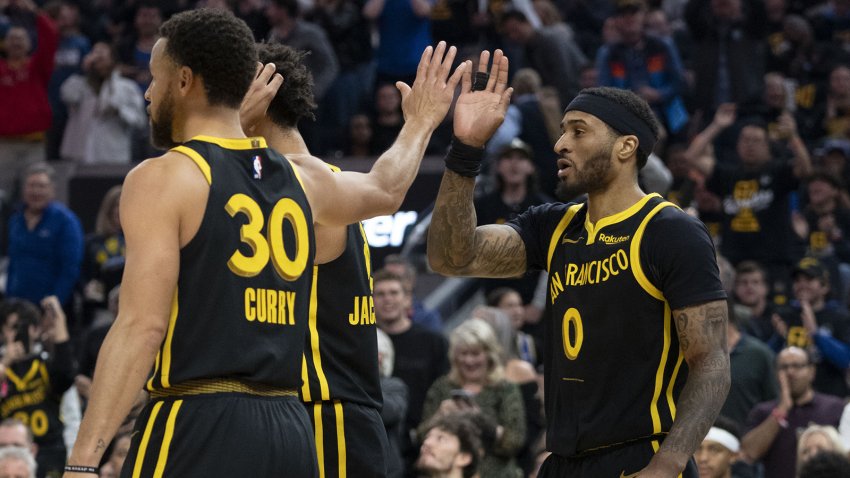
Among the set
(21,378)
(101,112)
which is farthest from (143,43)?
(21,378)

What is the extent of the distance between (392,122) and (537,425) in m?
6.33

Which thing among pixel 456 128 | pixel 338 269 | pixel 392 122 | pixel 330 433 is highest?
pixel 392 122

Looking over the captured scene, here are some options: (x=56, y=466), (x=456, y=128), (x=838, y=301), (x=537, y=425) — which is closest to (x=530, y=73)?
(x=838, y=301)

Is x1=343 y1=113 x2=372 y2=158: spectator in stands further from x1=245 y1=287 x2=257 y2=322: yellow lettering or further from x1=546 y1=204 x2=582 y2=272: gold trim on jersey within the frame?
x1=245 y1=287 x2=257 y2=322: yellow lettering

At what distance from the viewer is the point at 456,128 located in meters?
5.64

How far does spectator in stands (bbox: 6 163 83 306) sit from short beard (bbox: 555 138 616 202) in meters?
8.78

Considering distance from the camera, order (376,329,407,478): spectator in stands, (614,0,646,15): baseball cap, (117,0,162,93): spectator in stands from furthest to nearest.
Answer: (117,0,162,93): spectator in stands, (614,0,646,15): baseball cap, (376,329,407,478): spectator in stands

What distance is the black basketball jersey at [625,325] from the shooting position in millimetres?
5316

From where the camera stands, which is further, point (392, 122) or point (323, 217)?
point (392, 122)

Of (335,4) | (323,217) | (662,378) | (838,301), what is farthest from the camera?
(335,4)

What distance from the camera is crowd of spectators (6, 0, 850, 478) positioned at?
33.1 ft

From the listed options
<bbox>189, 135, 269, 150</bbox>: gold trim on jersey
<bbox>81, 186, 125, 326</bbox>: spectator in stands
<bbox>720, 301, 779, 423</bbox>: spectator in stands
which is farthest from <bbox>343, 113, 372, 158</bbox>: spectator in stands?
<bbox>189, 135, 269, 150</bbox>: gold trim on jersey

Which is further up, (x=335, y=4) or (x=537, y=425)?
(x=335, y=4)

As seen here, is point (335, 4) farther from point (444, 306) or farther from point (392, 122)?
point (444, 306)
